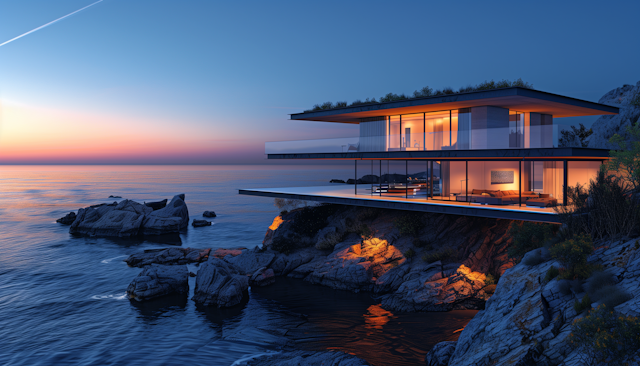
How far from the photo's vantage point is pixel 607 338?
313 inches

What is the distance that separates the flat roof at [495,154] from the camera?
61.5 feet

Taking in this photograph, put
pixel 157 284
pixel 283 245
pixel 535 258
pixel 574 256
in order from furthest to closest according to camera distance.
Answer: pixel 283 245, pixel 157 284, pixel 535 258, pixel 574 256

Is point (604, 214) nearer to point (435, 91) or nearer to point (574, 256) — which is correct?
point (574, 256)

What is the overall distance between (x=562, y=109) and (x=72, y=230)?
47406 mm

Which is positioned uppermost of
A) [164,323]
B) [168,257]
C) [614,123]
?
[614,123]

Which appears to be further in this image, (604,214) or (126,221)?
(126,221)

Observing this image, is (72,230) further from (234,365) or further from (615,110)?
(615,110)

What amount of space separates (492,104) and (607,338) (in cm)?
1801

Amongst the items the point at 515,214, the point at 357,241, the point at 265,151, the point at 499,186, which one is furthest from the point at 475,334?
the point at 265,151

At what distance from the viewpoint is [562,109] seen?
2605cm

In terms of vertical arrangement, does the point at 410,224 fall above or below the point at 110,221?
above

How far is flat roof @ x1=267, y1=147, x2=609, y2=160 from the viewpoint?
1875 centimetres

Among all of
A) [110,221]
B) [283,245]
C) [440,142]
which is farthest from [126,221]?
[440,142]

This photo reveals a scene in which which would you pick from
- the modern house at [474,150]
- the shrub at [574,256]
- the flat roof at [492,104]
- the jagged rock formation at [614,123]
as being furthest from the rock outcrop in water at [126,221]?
the jagged rock formation at [614,123]
